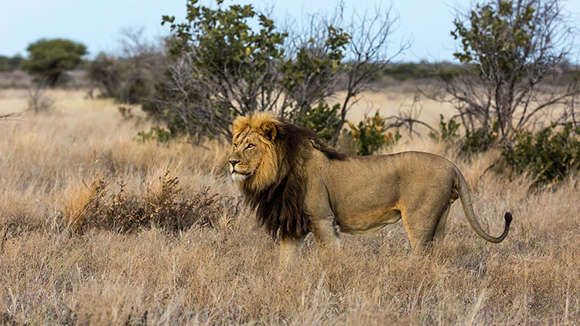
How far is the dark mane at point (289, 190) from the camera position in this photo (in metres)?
4.23

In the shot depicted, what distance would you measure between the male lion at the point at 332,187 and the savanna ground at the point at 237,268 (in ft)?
0.78

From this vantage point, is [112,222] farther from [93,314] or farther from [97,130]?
[97,130]

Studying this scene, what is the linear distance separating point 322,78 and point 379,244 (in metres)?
4.11

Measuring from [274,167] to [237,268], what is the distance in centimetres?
85

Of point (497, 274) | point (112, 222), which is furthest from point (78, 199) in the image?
point (497, 274)

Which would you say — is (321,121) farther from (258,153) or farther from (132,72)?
(132,72)

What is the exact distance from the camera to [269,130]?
422cm

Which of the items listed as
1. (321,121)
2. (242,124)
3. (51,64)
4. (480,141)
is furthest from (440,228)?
(51,64)

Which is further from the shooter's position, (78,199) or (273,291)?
(78,199)

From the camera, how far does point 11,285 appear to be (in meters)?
3.86

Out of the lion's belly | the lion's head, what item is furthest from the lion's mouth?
the lion's belly

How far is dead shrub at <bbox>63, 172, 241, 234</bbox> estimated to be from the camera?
5449mm

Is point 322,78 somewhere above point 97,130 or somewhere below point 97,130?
above

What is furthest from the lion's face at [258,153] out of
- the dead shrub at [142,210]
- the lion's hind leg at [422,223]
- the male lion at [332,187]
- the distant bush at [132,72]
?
the distant bush at [132,72]
